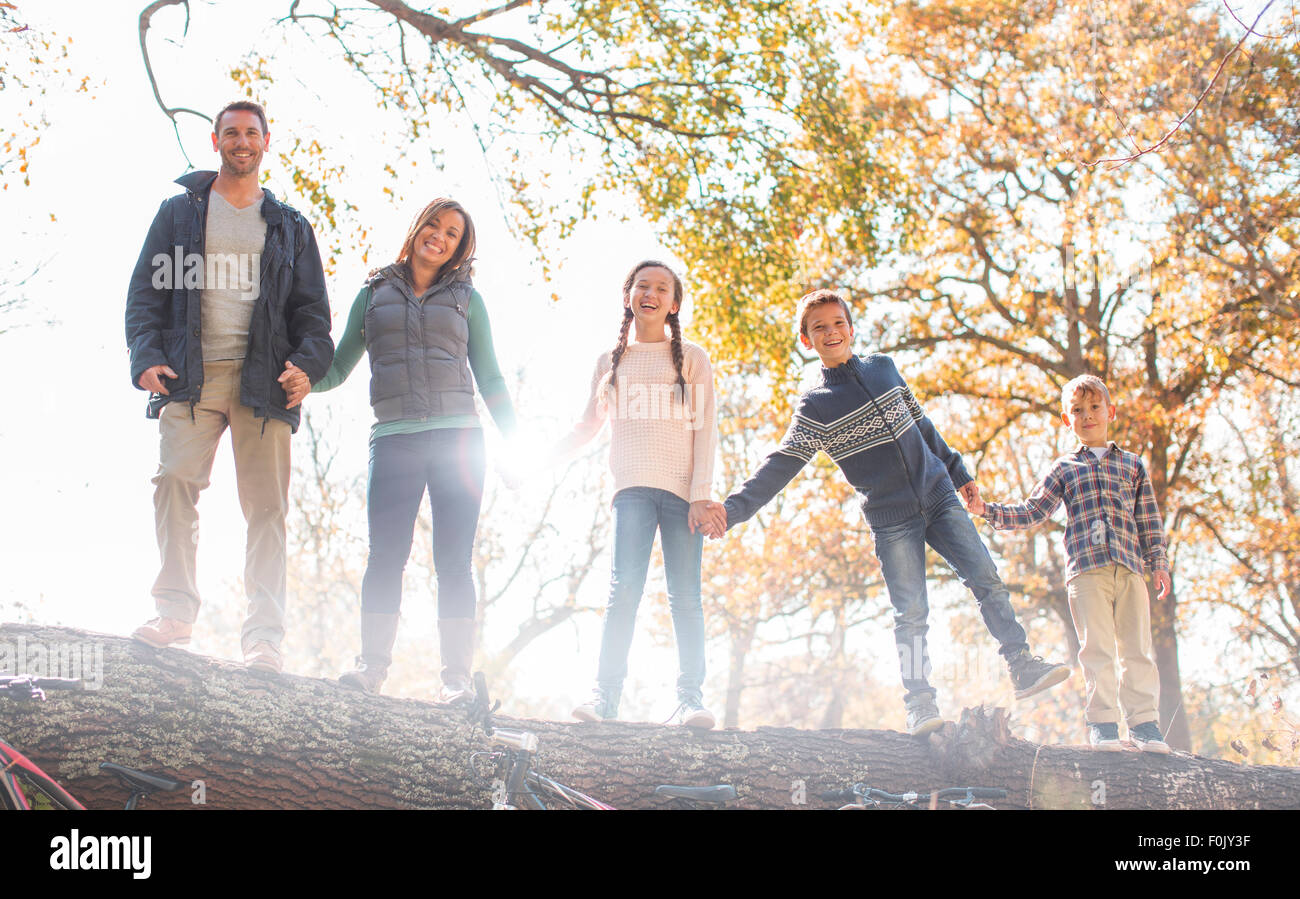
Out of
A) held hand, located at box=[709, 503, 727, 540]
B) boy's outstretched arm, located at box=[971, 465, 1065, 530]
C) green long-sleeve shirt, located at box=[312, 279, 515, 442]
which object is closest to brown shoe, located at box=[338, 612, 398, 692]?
green long-sleeve shirt, located at box=[312, 279, 515, 442]

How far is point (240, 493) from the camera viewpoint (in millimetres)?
3988

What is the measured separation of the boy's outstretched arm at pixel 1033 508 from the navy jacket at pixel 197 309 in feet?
10.7

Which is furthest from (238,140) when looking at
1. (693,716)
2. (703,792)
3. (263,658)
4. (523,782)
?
(703,792)

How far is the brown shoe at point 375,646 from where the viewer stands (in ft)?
13.2

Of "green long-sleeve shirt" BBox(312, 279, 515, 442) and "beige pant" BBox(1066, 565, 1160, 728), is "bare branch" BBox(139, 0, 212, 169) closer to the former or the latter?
"green long-sleeve shirt" BBox(312, 279, 515, 442)

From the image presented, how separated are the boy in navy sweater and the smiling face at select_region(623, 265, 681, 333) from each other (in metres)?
0.66

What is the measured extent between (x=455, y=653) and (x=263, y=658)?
78cm

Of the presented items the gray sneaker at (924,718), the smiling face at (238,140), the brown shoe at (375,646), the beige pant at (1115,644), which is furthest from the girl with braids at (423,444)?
the beige pant at (1115,644)

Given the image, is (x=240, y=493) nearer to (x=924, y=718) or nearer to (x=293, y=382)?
(x=293, y=382)

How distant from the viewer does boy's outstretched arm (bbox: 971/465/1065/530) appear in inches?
192
